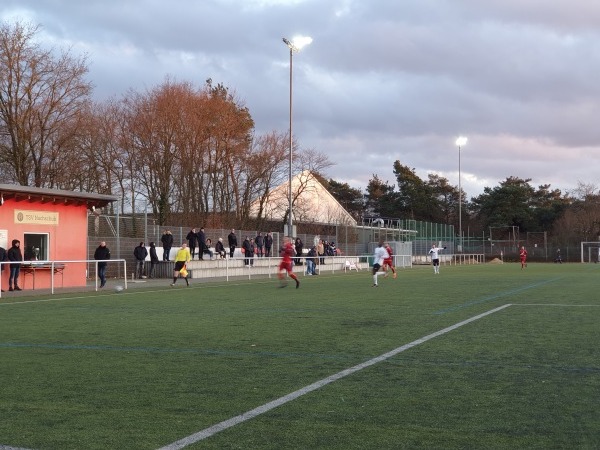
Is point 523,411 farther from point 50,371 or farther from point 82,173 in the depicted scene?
point 82,173

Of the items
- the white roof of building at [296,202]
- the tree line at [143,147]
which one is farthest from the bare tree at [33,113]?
the white roof of building at [296,202]

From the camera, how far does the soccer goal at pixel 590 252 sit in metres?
74.2

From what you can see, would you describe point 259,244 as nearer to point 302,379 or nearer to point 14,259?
point 14,259

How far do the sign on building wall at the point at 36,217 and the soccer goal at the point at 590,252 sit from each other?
199 feet

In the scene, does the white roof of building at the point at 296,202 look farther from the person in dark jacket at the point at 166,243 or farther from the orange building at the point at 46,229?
the orange building at the point at 46,229

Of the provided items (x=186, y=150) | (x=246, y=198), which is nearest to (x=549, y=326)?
(x=186, y=150)

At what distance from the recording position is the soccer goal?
74188 millimetres

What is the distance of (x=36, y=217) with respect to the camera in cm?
2462

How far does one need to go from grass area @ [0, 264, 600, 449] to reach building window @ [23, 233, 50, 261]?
32.4 ft

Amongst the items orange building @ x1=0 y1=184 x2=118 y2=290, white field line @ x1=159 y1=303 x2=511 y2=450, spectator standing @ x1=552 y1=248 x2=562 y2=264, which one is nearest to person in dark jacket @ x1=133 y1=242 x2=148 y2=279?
orange building @ x1=0 y1=184 x2=118 y2=290

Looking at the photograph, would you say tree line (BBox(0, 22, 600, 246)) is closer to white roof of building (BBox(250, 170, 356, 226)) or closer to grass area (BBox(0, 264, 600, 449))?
white roof of building (BBox(250, 170, 356, 226))

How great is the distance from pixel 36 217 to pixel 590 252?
6369 centimetres

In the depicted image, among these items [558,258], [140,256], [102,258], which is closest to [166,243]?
[140,256]

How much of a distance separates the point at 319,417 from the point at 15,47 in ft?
109
